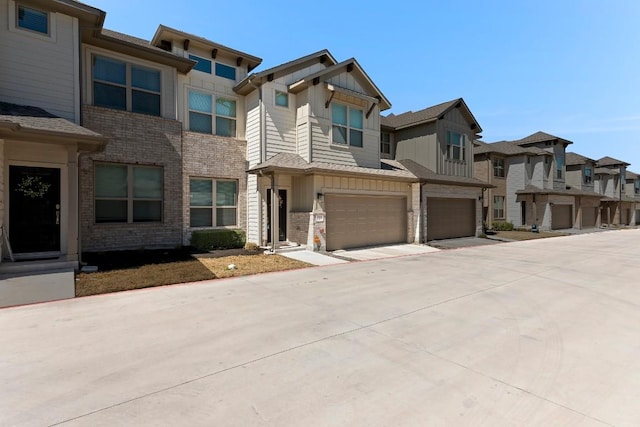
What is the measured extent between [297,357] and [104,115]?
40.3 feet

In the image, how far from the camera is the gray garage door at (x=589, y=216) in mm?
33125

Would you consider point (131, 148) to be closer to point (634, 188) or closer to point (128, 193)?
point (128, 193)

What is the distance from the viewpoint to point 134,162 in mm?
12383

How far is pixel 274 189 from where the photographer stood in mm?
13227

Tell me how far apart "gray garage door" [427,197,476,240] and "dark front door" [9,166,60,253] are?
1641 centimetres

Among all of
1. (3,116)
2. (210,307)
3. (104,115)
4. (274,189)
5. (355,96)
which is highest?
(355,96)

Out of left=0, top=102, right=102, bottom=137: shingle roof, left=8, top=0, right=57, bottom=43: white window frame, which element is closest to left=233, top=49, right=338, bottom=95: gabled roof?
left=8, top=0, right=57, bottom=43: white window frame

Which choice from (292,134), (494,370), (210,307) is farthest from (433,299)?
(292,134)

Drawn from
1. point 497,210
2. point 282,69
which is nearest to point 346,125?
point 282,69

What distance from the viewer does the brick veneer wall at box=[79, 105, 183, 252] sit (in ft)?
37.8

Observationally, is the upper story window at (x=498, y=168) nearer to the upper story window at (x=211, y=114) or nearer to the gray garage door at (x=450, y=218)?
the gray garage door at (x=450, y=218)

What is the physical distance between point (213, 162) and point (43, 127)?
252 inches

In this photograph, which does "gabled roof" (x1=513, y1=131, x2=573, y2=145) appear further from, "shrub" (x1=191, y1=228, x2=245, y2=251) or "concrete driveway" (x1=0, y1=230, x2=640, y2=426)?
"shrub" (x1=191, y1=228, x2=245, y2=251)

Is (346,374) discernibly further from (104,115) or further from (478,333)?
(104,115)
